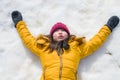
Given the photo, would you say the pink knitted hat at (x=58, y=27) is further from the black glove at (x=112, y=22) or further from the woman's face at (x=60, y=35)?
the black glove at (x=112, y=22)

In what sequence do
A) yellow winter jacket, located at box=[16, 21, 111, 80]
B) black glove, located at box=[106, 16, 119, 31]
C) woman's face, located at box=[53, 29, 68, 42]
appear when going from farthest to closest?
black glove, located at box=[106, 16, 119, 31]
woman's face, located at box=[53, 29, 68, 42]
yellow winter jacket, located at box=[16, 21, 111, 80]

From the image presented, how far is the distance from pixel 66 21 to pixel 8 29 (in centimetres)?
48

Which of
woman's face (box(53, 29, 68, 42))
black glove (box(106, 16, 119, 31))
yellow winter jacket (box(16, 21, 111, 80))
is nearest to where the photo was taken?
yellow winter jacket (box(16, 21, 111, 80))

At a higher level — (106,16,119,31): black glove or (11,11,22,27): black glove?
Answer: (11,11,22,27): black glove

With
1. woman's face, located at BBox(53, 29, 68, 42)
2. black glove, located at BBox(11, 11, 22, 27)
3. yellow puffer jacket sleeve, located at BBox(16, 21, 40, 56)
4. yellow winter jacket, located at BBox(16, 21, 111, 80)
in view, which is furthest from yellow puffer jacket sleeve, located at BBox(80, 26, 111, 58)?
black glove, located at BBox(11, 11, 22, 27)

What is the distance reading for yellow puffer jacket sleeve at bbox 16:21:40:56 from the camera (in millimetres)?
2725

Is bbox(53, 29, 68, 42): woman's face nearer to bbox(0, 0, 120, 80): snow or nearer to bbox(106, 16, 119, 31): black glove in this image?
bbox(0, 0, 120, 80): snow

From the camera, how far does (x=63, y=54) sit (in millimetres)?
2633

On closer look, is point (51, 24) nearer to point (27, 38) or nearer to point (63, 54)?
point (27, 38)

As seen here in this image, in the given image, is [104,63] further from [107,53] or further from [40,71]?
[40,71]

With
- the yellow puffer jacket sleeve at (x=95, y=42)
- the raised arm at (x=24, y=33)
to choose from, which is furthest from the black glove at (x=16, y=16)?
the yellow puffer jacket sleeve at (x=95, y=42)

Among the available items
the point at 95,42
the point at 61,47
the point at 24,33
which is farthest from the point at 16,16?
the point at 95,42

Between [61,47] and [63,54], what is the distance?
0.21 feet

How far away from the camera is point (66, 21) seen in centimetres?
294
